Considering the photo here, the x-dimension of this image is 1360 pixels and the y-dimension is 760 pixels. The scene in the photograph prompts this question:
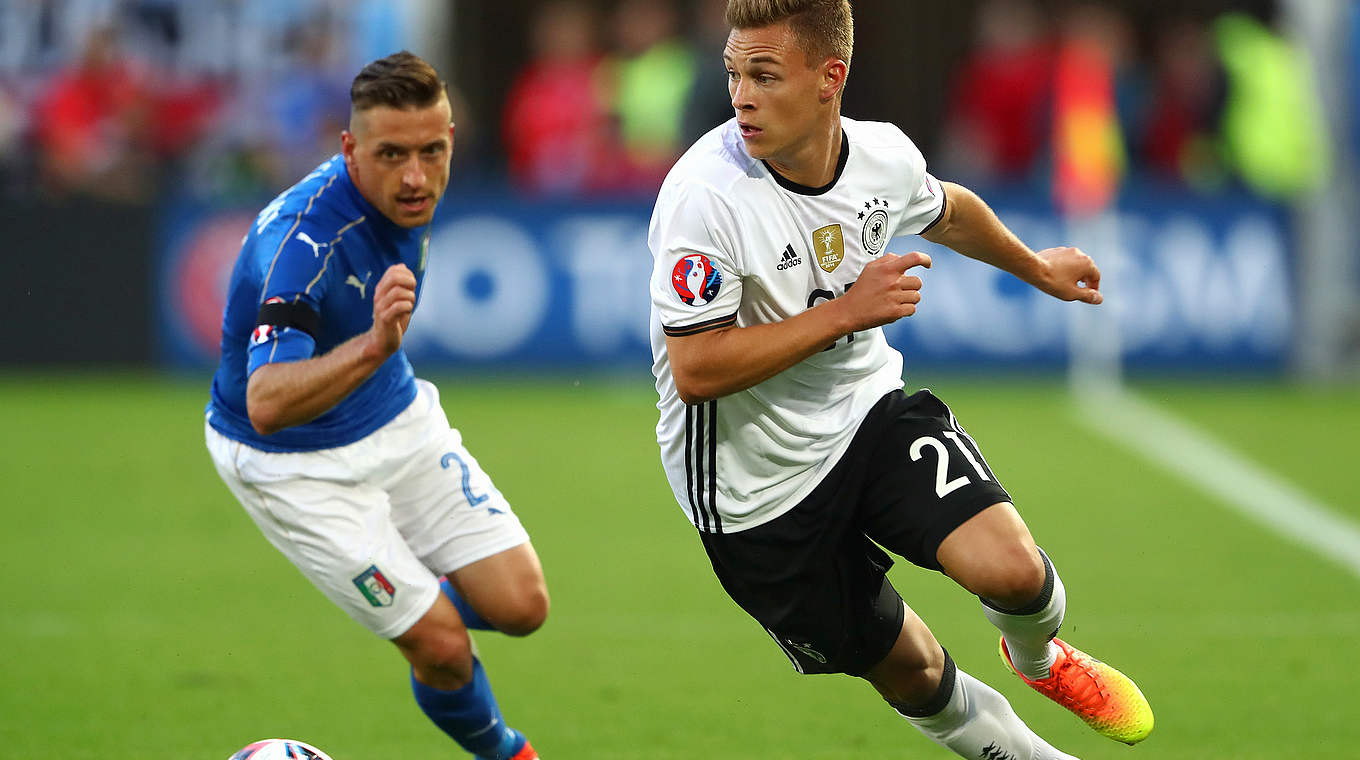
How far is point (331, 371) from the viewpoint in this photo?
4.74m

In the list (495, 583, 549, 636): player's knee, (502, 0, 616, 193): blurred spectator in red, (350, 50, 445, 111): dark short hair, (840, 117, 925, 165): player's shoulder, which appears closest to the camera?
(840, 117, 925, 165): player's shoulder

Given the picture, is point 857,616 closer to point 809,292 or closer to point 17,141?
point 809,292

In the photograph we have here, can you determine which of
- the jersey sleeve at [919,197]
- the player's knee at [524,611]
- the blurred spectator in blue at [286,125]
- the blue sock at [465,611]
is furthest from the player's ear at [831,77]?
the blurred spectator in blue at [286,125]

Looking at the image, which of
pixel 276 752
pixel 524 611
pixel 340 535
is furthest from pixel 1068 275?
pixel 276 752

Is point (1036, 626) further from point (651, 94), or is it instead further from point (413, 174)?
point (651, 94)

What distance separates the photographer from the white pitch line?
9.27m

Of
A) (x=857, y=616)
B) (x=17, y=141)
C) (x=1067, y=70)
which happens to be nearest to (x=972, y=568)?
(x=857, y=616)

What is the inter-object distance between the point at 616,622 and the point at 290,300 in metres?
3.12

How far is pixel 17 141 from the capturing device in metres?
15.1

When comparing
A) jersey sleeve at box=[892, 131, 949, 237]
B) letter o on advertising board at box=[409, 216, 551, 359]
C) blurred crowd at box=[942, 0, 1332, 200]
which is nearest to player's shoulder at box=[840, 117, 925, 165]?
jersey sleeve at box=[892, 131, 949, 237]

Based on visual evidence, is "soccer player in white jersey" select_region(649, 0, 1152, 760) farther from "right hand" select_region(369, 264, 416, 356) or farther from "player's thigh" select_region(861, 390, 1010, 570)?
"right hand" select_region(369, 264, 416, 356)

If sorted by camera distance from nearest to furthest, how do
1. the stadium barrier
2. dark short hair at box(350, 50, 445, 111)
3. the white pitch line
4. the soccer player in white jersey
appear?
1. the soccer player in white jersey
2. dark short hair at box(350, 50, 445, 111)
3. the white pitch line
4. the stadium barrier

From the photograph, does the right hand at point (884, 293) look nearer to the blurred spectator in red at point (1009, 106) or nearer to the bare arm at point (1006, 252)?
the bare arm at point (1006, 252)

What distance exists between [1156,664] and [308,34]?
1085 centimetres
